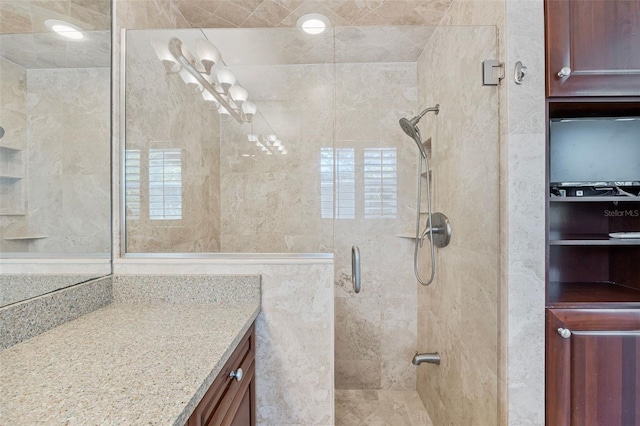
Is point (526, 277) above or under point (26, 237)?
under

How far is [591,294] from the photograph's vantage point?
4.00 ft

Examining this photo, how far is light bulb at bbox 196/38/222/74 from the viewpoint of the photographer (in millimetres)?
1505

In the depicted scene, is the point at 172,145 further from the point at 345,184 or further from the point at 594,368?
the point at 594,368

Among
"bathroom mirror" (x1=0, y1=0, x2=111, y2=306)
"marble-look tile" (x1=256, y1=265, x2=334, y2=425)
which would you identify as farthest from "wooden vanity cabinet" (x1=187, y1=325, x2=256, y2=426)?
"bathroom mirror" (x1=0, y1=0, x2=111, y2=306)

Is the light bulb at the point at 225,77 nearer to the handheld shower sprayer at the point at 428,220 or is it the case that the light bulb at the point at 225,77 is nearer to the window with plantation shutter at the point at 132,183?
the window with plantation shutter at the point at 132,183

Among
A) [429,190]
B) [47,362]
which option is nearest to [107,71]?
[47,362]

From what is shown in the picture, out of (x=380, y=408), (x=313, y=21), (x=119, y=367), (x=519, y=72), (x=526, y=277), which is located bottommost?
(x=380, y=408)

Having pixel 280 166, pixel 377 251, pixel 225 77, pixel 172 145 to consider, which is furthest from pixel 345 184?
pixel 172 145

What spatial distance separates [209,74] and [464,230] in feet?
5.29

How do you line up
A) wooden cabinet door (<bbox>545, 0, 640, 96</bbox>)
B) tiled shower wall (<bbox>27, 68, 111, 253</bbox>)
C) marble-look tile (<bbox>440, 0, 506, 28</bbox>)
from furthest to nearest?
marble-look tile (<bbox>440, 0, 506, 28</bbox>) < wooden cabinet door (<bbox>545, 0, 640, 96</bbox>) < tiled shower wall (<bbox>27, 68, 111, 253</bbox>)

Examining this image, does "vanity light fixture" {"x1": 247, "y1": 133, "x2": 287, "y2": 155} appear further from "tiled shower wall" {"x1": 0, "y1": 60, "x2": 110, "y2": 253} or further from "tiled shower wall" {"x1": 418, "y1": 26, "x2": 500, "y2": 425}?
"tiled shower wall" {"x1": 418, "y1": 26, "x2": 500, "y2": 425}

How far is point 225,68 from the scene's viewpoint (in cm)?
163

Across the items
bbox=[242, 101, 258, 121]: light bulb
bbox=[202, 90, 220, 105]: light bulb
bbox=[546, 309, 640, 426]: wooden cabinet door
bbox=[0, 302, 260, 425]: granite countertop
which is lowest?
bbox=[546, 309, 640, 426]: wooden cabinet door

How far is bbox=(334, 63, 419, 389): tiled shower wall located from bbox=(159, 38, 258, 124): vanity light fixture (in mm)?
716
